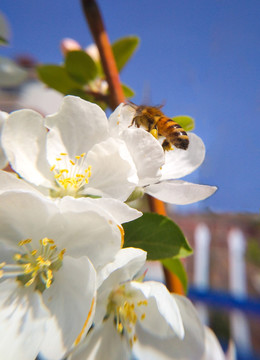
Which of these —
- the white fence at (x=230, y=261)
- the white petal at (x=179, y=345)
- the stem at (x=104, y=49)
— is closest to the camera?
the white petal at (x=179, y=345)

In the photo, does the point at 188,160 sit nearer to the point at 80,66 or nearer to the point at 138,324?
the point at 138,324

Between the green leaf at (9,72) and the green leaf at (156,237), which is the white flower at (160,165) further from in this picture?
the green leaf at (9,72)

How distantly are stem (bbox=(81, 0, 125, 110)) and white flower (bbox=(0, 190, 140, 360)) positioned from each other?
39cm

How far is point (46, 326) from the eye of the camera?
1.17ft

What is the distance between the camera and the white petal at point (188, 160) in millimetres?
506

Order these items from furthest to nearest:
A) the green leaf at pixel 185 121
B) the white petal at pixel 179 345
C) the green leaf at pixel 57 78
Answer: the green leaf at pixel 57 78, the green leaf at pixel 185 121, the white petal at pixel 179 345

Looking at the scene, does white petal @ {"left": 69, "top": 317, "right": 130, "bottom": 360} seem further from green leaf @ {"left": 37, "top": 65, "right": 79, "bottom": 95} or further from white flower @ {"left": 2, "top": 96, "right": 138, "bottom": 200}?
green leaf @ {"left": 37, "top": 65, "right": 79, "bottom": 95}

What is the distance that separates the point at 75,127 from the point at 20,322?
0.26m

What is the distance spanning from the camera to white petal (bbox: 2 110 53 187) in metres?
0.41

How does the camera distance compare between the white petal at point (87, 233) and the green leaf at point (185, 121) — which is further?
the green leaf at point (185, 121)

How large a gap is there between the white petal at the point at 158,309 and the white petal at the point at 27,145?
0.20 m

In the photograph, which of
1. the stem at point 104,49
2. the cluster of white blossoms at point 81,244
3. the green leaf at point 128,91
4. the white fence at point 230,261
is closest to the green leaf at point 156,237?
the cluster of white blossoms at point 81,244

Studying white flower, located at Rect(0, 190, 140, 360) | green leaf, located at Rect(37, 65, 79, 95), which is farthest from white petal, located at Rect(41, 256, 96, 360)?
green leaf, located at Rect(37, 65, 79, 95)

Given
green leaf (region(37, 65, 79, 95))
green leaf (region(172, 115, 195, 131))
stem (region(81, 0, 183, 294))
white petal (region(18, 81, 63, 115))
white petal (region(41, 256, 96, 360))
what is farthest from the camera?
white petal (region(18, 81, 63, 115))
